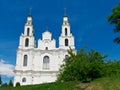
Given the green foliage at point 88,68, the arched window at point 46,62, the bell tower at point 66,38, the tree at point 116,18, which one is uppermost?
the bell tower at point 66,38

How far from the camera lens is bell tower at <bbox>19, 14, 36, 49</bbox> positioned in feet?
211

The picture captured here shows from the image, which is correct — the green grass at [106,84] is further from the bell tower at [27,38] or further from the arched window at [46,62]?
the bell tower at [27,38]

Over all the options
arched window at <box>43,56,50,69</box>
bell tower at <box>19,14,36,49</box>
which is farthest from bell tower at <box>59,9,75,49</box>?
bell tower at <box>19,14,36,49</box>

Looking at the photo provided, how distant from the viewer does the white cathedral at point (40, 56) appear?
198 ft

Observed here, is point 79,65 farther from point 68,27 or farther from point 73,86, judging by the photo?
point 68,27

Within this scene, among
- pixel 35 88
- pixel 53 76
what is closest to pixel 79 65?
pixel 35 88

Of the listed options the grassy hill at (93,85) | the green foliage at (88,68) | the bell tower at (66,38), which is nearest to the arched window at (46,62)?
the bell tower at (66,38)

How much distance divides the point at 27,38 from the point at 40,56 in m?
5.61

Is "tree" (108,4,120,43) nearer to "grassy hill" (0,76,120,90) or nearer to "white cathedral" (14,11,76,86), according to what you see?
"grassy hill" (0,76,120,90)

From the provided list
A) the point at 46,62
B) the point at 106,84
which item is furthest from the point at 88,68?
the point at 46,62

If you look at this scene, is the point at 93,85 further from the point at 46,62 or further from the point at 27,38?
the point at 27,38

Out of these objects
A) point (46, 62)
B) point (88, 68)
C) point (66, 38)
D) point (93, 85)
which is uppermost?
point (66, 38)

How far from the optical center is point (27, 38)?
64938 millimetres

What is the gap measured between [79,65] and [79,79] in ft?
4.23
